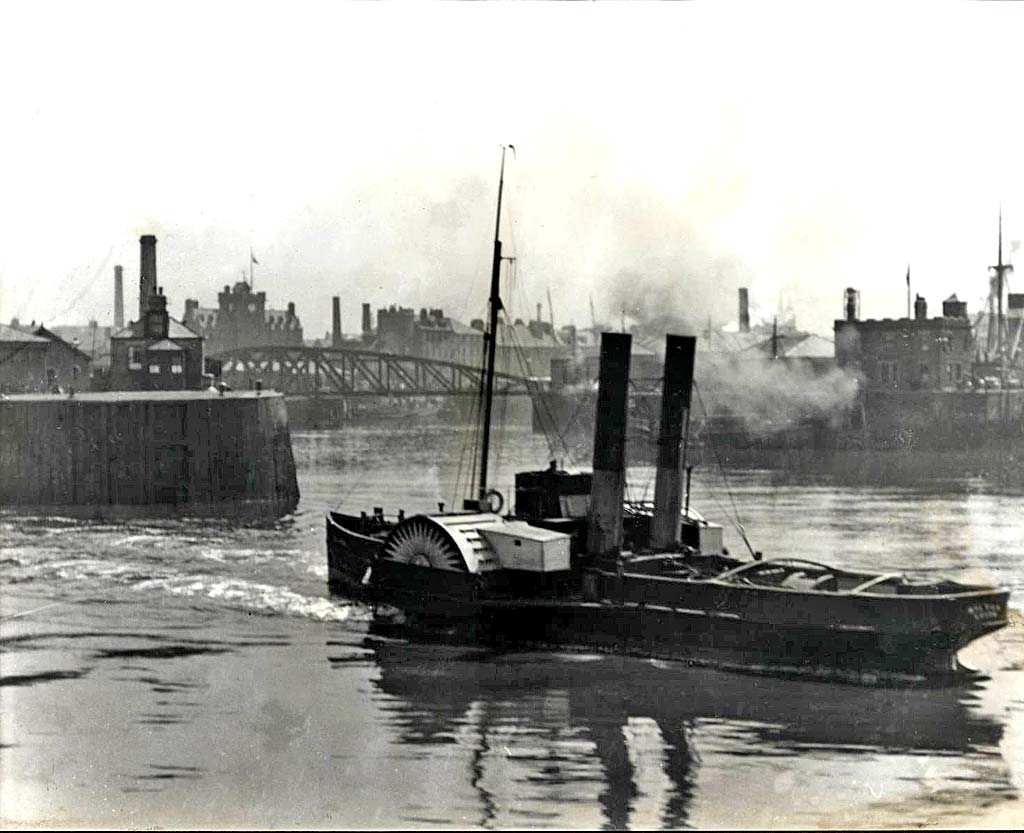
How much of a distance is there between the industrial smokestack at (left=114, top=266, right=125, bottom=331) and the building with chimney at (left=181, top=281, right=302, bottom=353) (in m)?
31.0

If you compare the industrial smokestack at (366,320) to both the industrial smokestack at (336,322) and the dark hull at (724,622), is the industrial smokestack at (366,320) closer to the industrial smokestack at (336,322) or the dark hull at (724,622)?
the industrial smokestack at (336,322)

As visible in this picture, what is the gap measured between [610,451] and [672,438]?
5.37ft

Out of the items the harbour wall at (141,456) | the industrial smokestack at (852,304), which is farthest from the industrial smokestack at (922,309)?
the harbour wall at (141,456)

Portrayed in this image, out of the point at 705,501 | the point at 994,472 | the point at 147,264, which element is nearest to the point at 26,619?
the point at 705,501

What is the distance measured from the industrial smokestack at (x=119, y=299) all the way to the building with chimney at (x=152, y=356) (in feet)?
21.5

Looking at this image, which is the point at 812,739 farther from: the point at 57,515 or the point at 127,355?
the point at 127,355

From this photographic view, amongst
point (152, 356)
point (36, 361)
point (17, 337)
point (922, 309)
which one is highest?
point (922, 309)

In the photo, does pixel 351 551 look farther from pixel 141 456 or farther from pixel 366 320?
pixel 366 320

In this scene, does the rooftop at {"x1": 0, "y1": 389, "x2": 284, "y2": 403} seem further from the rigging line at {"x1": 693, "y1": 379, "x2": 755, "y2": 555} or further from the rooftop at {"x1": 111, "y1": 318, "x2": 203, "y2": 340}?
the rigging line at {"x1": 693, "y1": 379, "x2": 755, "y2": 555}

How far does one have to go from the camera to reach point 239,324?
334ft

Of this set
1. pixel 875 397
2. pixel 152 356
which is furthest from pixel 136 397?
pixel 875 397

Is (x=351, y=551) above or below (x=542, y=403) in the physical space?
below

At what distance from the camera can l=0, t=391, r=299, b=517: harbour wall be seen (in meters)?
40.2

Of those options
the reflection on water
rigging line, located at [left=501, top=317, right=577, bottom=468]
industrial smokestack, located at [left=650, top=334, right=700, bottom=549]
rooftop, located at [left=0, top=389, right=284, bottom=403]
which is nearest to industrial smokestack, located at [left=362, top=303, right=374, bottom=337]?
rigging line, located at [left=501, top=317, right=577, bottom=468]
